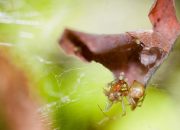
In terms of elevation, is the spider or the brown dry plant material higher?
the brown dry plant material

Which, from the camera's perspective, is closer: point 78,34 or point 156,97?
point 78,34

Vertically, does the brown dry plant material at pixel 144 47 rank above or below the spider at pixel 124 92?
above

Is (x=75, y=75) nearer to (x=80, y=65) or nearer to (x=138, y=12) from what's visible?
(x=80, y=65)

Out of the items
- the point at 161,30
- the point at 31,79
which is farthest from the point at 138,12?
the point at 31,79

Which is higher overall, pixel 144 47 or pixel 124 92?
pixel 144 47
